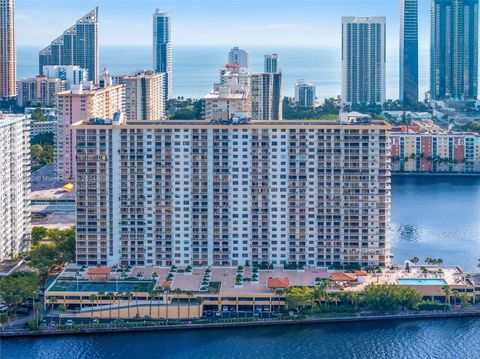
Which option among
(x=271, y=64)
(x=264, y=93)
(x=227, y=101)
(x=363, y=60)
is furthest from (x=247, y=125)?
(x=363, y=60)

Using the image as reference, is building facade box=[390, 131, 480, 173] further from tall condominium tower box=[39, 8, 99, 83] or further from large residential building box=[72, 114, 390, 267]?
tall condominium tower box=[39, 8, 99, 83]

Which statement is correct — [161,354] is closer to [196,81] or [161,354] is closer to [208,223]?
[208,223]

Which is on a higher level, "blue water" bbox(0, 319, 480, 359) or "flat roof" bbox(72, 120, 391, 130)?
"flat roof" bbox(72, 120, 391, 130)

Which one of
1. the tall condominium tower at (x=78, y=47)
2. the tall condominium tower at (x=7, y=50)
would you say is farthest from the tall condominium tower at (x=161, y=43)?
the tall condominium tower at (x=7, y=50)

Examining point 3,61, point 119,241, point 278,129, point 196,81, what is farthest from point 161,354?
point 196,81

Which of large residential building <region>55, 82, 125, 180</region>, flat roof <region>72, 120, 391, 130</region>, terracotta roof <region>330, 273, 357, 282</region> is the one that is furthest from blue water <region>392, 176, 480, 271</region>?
large residential building <region>55, 82, 125, 180</region>

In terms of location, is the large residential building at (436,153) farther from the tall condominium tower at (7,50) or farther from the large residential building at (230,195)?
the tall condominium tower at (7,50)
